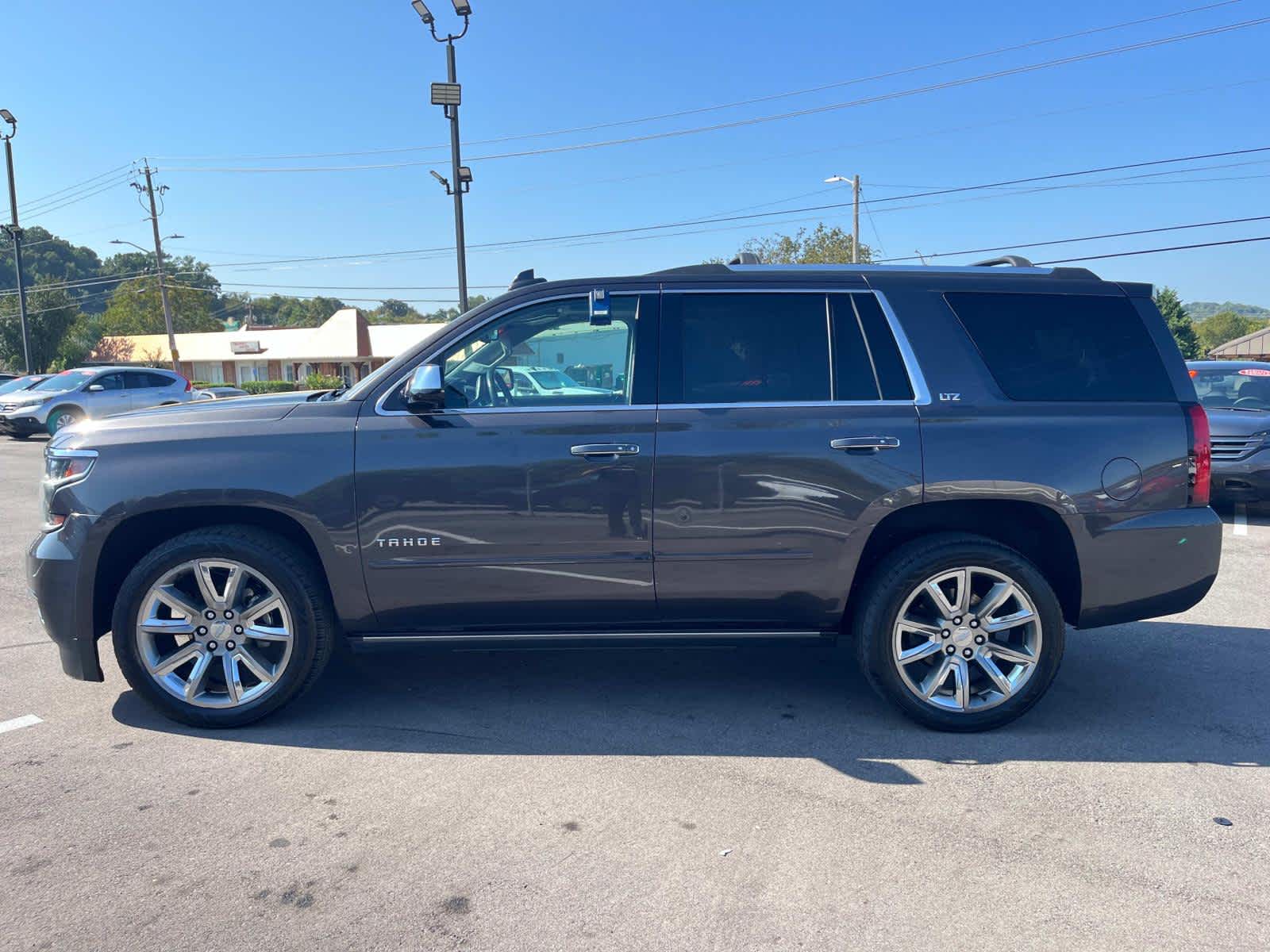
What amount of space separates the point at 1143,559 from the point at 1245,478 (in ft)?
20.5

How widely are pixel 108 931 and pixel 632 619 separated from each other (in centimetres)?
216

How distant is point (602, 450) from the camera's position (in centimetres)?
382

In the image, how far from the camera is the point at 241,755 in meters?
3.75

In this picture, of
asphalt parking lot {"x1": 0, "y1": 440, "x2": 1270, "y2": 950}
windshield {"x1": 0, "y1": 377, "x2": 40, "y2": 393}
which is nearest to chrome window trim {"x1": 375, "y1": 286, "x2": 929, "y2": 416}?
asphalt parking lot {"x1": 0, "y1": 440, "x2": 1270, "y2": 950}

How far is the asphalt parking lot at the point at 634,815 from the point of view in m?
2.63

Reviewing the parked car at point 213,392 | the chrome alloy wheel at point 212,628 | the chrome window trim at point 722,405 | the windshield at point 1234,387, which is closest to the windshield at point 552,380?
the chrome window trim at point 722,405

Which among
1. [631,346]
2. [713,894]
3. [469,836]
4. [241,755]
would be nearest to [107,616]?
[241,755]

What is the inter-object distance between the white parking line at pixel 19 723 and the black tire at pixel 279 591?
58 cm

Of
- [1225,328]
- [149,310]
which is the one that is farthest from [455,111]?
[1225,328]

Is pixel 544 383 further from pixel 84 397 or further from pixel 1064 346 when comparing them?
pixel 84 397

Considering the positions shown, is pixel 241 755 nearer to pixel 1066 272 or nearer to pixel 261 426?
pixel 261 426

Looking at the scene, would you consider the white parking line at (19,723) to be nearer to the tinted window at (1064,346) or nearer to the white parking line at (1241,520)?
the tinted window at (1064,346)

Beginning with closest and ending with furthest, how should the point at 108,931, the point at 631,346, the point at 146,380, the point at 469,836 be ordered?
the point at 108,931 < the point at 469,836 < the point at 631,346 < the point at 146,380

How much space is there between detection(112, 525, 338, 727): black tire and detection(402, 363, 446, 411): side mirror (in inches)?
33.2
